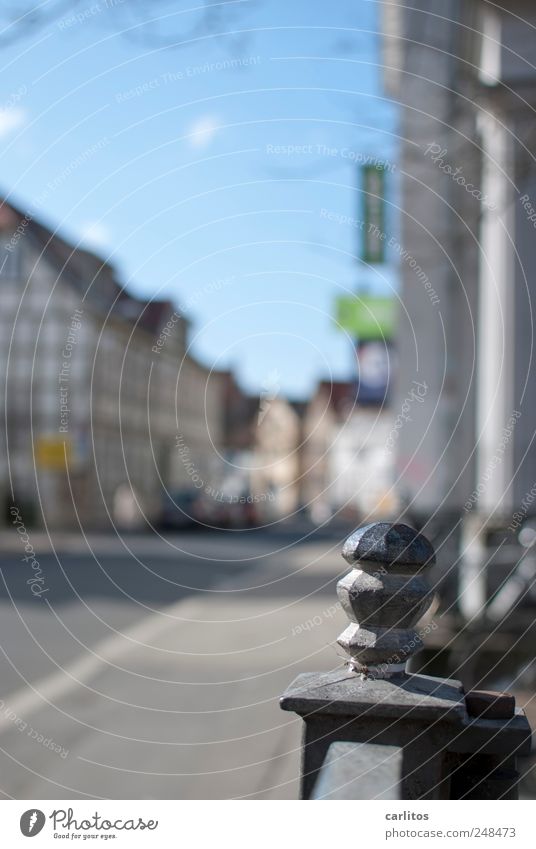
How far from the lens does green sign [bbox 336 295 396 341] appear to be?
15.8m

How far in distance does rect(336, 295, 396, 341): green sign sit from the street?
428 cm

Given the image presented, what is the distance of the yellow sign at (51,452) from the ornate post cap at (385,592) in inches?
1136

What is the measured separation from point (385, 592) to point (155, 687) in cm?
617

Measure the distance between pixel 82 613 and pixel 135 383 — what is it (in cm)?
2985

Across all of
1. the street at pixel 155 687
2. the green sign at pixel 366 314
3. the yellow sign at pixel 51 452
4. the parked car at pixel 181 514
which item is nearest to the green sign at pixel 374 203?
the street at pixel 155 687

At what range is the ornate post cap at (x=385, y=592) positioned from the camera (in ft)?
5.22

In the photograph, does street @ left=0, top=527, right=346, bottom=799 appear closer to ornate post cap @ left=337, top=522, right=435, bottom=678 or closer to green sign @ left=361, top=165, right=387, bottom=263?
ornate post cap @ left=337, top=522, right=435, bottom=678

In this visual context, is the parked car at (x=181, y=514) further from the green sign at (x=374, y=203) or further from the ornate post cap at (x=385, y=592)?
the ornate post cap at (x=385, y=592)

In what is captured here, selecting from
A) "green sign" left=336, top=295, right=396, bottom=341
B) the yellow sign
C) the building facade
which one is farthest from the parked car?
"green sign" left=336, top=295, right=396, bottom=341

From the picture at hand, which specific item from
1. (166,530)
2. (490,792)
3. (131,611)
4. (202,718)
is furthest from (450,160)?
(166,530)

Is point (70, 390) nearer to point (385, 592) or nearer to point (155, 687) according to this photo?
point (155, 687)

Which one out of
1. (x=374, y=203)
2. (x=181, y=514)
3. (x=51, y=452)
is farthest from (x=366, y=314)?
(x=51, y=452)

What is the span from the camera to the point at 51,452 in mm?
31031
